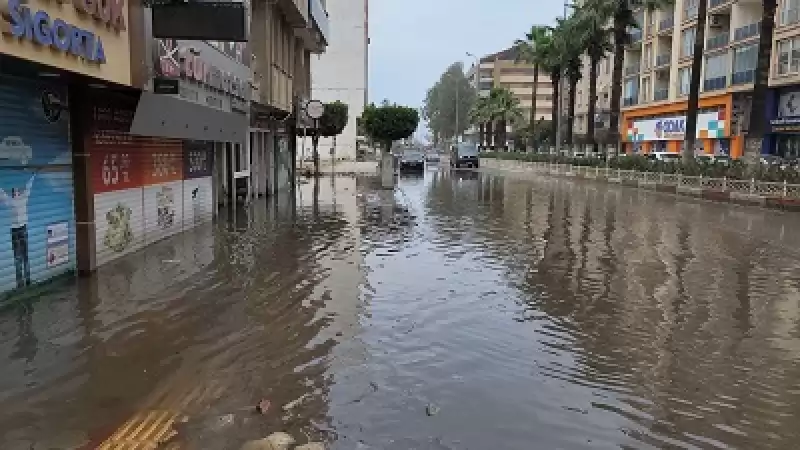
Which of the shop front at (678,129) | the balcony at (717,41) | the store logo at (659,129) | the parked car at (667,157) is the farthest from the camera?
the store logo at (659,129)

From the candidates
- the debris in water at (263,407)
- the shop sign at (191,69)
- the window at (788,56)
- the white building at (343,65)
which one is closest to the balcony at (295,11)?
the shop sign at (191,69)

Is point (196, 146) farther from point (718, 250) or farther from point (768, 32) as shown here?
point (768, 32)

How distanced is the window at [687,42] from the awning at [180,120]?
4653cm

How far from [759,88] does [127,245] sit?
2396 centimetres

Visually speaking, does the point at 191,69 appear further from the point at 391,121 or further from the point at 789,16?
the point at 789,16

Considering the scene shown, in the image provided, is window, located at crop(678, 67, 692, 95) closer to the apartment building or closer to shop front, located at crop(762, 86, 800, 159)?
the apartment building

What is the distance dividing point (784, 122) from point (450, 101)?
93773 millimetres

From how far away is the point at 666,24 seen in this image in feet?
194

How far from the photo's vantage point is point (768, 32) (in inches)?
1049

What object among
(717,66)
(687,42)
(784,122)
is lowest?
(784,122)

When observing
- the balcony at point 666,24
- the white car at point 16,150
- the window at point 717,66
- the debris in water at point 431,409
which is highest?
the balcony at point 666,24

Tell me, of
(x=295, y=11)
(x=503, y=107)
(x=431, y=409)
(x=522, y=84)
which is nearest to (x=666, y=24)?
(x=503, y=107)

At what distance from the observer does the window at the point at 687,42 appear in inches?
2135

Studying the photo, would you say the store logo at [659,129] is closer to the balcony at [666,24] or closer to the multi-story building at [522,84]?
the balcony at [666,24]
